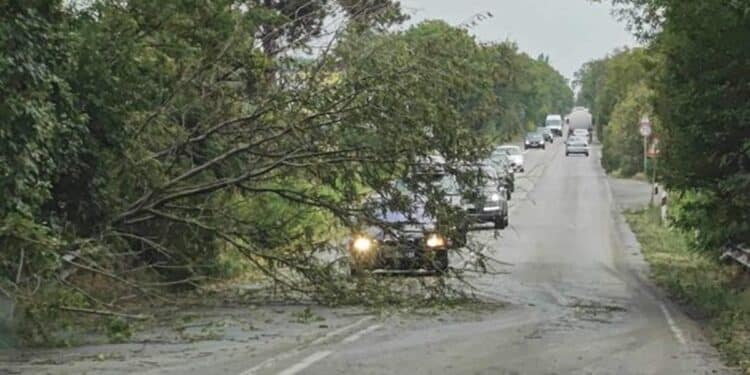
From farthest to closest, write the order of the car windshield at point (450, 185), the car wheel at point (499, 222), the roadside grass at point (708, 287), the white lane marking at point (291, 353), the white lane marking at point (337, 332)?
the car wheel at point (499, 222) < the car windshield at point (450, 185) < the roadside grass at point (708, 287) < the white lane marking at point (337, 332) < the white lane marking at point (291, 353)

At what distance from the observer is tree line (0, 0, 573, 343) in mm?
16453

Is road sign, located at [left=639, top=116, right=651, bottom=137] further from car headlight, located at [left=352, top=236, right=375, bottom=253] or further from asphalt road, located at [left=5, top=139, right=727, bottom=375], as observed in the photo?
car headlight, located at [left=352, top=236, right=375, bottom=253]

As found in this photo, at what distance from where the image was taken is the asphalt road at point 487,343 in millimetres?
11641

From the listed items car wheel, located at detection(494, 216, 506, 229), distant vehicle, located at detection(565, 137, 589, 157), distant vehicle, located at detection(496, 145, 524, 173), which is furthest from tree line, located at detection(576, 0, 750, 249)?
Result: distant vehicle, located at detection(565, 137, 589, 157)

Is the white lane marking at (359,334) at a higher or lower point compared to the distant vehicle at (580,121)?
lower

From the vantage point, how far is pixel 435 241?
17672 millimetres

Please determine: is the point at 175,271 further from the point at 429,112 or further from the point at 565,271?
the point at 565,271

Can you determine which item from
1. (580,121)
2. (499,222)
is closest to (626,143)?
(499,222)

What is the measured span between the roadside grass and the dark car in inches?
148

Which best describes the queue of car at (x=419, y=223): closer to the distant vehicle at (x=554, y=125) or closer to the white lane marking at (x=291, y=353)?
the white lane marking at (x=291, y=353)

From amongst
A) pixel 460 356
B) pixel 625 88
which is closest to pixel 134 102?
pixel 460 356

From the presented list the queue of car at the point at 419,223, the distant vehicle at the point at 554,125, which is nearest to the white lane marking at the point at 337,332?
the queue of car at the point at 419,223

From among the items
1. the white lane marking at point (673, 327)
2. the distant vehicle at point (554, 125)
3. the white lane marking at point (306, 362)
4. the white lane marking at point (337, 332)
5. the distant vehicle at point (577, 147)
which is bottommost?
the white lane marking at point (673, 327)

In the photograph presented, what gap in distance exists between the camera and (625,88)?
9262 centimetres
